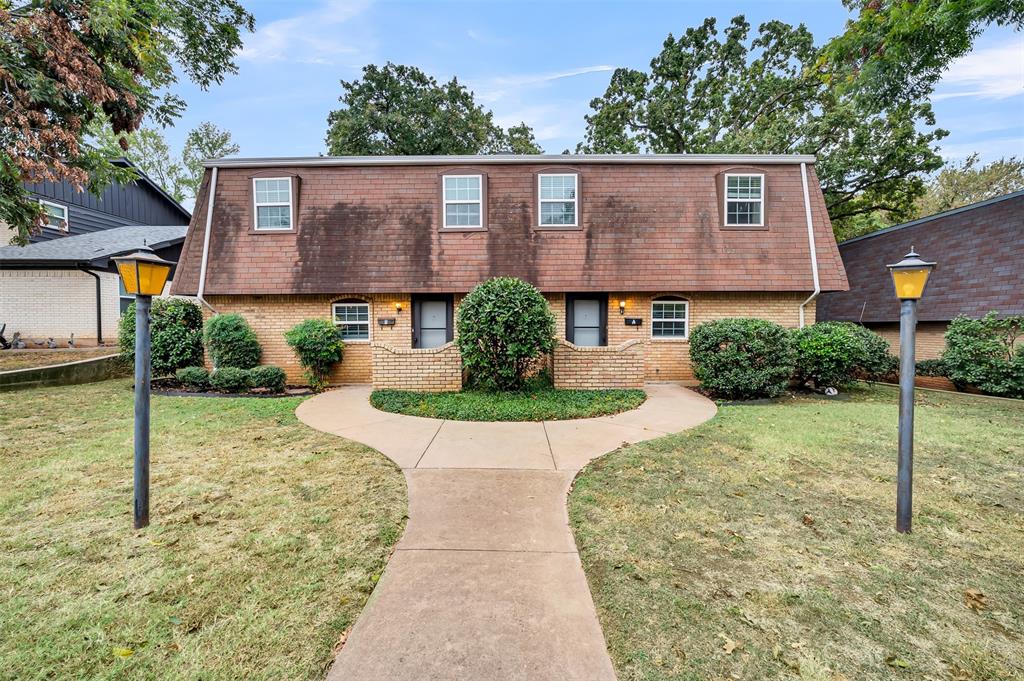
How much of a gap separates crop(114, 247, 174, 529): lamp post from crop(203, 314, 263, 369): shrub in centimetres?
644

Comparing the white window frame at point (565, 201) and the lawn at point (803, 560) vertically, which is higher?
the white window frame at point (565, 201)

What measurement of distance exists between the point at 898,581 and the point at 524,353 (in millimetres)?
5551

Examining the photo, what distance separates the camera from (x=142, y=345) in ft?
10.4

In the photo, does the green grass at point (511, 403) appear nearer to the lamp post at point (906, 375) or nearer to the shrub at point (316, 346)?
the shrub at point (316, 346)

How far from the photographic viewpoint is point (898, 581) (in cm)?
252

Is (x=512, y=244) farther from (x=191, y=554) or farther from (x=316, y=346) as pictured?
(x=191, y=554)

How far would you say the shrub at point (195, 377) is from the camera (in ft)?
28.1

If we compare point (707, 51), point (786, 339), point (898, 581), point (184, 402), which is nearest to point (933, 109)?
point (707, 51)

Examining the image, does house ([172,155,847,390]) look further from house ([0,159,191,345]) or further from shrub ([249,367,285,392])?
house ([0,159,191,345])

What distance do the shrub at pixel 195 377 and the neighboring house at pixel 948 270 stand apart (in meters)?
17.0

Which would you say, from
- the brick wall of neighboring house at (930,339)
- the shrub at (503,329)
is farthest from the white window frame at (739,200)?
the brick wall of neighboring house at (930,339)

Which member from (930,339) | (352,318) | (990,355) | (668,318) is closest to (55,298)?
(352,318)

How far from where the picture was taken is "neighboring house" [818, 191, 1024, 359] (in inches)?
380

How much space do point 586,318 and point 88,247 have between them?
16.2m
